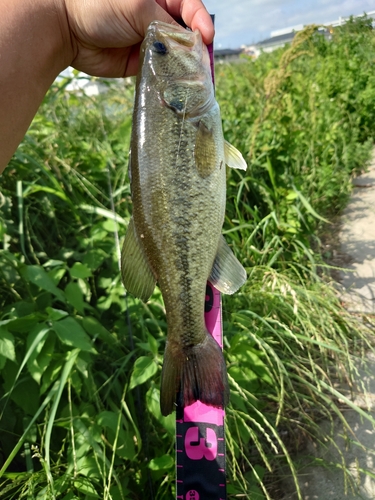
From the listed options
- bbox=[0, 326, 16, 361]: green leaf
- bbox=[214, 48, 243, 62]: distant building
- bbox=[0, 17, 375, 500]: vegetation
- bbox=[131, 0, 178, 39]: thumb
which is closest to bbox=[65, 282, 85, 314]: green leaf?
bbox=[0, 17, 375, 500]: vegetation

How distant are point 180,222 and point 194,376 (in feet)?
1.89

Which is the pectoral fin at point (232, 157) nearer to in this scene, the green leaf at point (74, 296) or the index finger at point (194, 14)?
the index finger at point (194, 14)

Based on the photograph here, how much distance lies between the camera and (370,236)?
410cm

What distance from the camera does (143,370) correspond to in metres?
1.79

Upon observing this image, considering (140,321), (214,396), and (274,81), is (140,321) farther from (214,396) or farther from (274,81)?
(274,81)

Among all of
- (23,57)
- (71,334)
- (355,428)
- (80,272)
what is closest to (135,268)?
(71,334)

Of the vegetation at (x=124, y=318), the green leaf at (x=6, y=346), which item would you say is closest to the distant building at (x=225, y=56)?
the vegetation at (x=124, y=318)

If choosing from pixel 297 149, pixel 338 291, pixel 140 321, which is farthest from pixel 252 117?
pixel 140 321

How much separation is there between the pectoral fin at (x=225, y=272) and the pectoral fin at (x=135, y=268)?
0.88 feet

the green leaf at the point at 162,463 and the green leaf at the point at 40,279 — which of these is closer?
the green leaf at the point at 162,463

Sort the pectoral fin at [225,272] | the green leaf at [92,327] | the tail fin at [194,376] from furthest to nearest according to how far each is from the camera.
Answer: the green leaf at [92,327] → the pectoral fin at [225,272] → the tail fin at [194,376]

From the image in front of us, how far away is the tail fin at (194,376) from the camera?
4.62ft

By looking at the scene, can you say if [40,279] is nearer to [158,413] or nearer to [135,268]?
[135,268]

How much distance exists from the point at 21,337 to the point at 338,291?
2.44 m
